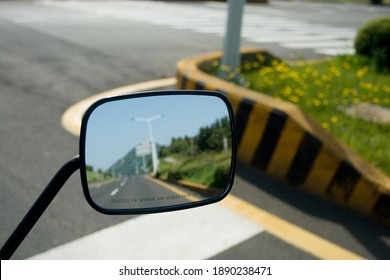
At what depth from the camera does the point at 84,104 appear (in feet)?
20.1

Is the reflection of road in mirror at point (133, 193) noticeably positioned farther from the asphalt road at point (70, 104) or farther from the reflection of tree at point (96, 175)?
the asphalt road at point (70, 104)

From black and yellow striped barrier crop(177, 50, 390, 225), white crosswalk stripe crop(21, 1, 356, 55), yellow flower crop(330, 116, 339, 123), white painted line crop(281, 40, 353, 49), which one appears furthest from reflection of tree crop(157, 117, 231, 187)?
white painted line crop(281, 40, 353, 49)

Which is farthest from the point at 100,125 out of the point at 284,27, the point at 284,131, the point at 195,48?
the point at 284,27

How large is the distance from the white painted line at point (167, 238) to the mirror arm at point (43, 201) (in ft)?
5.62

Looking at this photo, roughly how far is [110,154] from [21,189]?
9.34 feet

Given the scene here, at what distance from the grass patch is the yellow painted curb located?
3.43 feet

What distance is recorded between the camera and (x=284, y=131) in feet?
13.8

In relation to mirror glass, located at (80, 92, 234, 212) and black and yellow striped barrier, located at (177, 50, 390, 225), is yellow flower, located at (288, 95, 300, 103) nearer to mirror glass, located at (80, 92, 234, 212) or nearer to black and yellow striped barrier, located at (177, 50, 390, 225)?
black and yellow striped barrier, located at (177, 50, 390, 225)

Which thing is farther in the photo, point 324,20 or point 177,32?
point 324,20

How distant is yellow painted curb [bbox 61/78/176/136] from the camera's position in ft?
17.4

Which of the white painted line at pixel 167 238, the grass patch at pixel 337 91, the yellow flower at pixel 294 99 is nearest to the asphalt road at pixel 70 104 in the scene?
the white painted line at pixel 167 238

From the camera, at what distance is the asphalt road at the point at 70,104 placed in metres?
3.32

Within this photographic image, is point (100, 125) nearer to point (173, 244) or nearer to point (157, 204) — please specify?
point (157, 204)

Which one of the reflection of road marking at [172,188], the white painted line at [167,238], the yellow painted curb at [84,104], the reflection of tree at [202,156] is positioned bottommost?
the yellow painted curb at [84,104]
